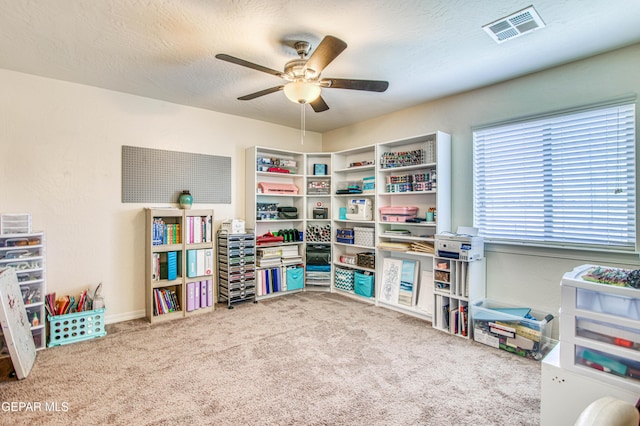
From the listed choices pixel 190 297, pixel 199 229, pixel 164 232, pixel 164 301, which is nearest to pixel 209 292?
pixel 190 297

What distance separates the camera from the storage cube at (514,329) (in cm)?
262

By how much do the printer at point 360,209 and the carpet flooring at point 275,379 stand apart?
4.94 ft

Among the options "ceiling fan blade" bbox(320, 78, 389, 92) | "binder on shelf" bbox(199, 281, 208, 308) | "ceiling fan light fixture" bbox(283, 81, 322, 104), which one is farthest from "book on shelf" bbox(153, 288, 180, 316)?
"ceiling fan blade" bbox(320, 78, 389, 92)

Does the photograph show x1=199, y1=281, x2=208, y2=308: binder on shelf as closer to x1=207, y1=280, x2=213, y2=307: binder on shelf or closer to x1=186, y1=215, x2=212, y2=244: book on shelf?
x1=207, y1=280, x2=213, y2=307: binder on shelf

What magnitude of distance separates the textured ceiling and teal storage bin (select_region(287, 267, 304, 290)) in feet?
8.27

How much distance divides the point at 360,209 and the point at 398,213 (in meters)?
0.62

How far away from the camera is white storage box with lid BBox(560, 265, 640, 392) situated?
143 centimetres

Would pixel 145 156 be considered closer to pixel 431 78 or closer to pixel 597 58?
pixel 431 78

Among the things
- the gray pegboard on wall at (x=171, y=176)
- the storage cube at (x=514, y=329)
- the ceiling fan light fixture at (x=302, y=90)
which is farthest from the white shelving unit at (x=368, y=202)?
the ceiling fan light fixture at (x=302, y=90)

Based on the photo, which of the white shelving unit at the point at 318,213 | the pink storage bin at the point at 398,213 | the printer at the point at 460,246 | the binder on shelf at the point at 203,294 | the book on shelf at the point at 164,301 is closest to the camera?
the printer at the point at 460,246

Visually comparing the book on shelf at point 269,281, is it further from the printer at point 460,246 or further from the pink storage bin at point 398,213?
the printer at point 460,246

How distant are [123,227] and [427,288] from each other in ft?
11.8

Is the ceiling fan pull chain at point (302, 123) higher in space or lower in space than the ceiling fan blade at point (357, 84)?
higher

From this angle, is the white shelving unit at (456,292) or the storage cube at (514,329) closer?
the storage cube at (514,329)
